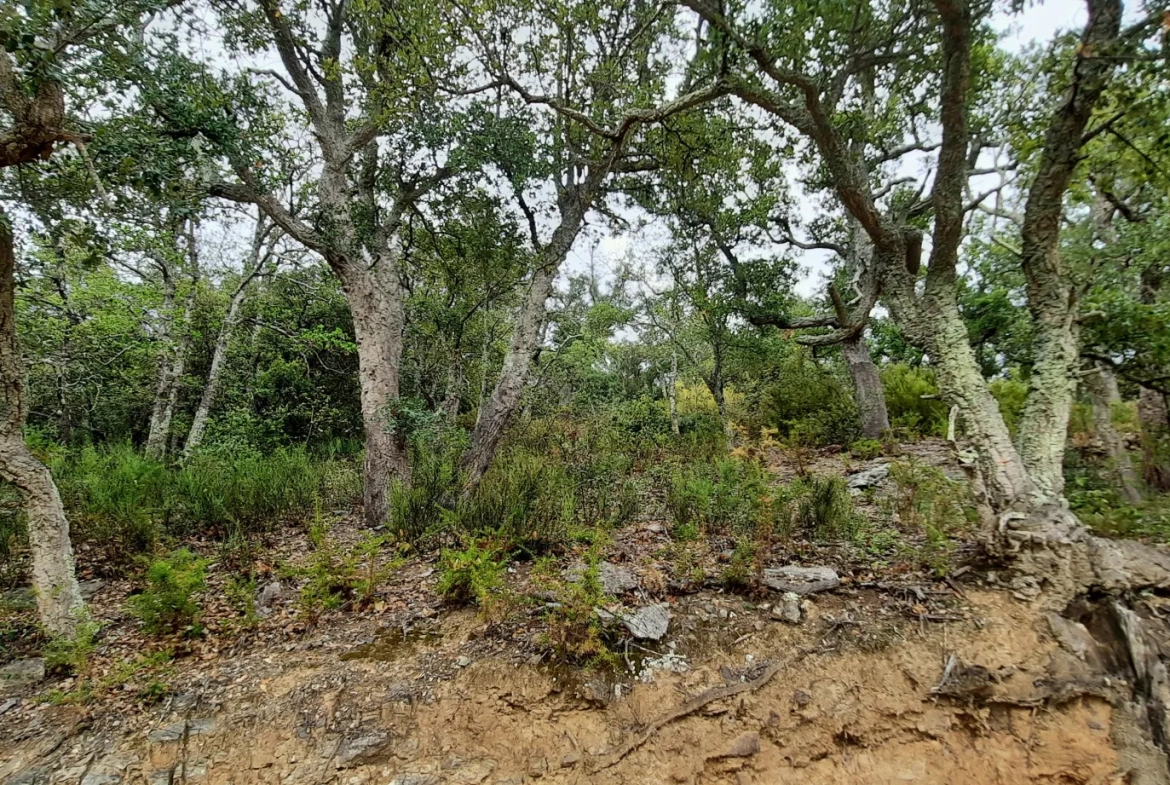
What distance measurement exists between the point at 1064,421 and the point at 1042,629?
65.6 inches

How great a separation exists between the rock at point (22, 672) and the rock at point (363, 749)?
6.66 feet

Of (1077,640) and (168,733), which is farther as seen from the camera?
(1077,640)

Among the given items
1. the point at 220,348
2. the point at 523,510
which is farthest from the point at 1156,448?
the point at 220,348

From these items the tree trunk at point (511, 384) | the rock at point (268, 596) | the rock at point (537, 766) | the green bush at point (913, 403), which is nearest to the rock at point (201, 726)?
the rock at point (268, 596)

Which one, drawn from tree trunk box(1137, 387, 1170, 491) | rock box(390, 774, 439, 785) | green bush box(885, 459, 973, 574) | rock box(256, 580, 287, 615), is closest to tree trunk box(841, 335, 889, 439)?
tree trunk box(1137, 387, 1170, 491)

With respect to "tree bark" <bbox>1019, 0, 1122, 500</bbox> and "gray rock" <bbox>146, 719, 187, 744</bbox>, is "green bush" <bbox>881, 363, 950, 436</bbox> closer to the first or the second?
"tree bark" <bbox>1019, 0, 1122, 500</bbox>

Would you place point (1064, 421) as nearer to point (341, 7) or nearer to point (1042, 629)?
point (1042, 629)

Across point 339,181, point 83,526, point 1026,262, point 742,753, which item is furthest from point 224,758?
point 1026,262

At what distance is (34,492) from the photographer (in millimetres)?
2830

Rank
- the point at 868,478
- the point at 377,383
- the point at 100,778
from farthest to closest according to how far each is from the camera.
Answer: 1. the point at 868,478
2. the point at 377,383
3. the point at 100,778

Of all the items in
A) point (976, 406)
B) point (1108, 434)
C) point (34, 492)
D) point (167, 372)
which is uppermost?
point (167, 372)

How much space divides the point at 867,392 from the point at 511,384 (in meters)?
6.45

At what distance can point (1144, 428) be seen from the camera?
5.34 meters

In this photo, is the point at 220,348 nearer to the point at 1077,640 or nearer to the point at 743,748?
the point at 743,748
